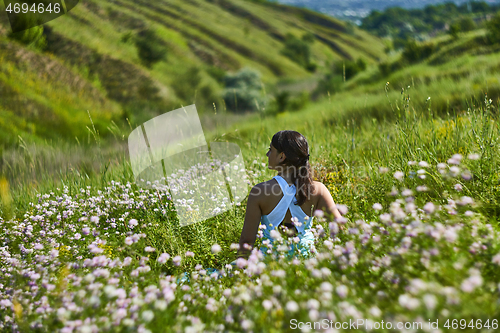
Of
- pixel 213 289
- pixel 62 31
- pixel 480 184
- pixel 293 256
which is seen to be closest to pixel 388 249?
pixel 293 256

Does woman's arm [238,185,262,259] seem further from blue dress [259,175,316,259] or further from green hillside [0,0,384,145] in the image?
green hillside [0,0,384,145]

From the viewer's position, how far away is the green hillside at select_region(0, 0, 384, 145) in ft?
52.4

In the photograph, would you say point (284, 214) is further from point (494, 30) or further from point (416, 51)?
point (416, 51)

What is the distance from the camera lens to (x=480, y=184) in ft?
9.83

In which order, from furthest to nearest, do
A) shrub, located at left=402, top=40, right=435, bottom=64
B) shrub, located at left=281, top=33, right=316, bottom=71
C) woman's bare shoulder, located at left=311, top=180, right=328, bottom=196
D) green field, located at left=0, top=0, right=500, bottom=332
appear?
shrub, located at left=281, top=33, right=316, bottom=71 → shrub, located at left=402, top=40, right=435, bottom=64 → woman's bare shoulder, located at left=311, top=180, right=328, bottom=196 → green field, located at left=0, top=0, right=500, bottom=332

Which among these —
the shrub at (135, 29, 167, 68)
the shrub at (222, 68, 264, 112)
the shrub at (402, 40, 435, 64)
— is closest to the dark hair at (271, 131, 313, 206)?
the shrub at (402, 40, 435, 64)

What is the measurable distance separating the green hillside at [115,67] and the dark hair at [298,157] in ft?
10.2

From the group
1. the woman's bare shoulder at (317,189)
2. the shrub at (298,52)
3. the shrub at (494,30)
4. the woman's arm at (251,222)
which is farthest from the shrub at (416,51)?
the shrub at (298,52)

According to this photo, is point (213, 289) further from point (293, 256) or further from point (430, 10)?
point (430, 10)

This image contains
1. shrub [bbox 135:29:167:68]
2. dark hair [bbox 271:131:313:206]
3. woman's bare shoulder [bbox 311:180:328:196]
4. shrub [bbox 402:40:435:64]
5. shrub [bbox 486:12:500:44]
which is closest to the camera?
dark hair [bbox 271:131:313:206]

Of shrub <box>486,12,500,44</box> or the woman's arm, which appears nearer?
the woman's arm

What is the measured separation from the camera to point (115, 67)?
26.3 m

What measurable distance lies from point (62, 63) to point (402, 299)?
84.4ft

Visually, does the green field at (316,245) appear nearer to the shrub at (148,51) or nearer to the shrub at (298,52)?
the shrub at (148,51)
